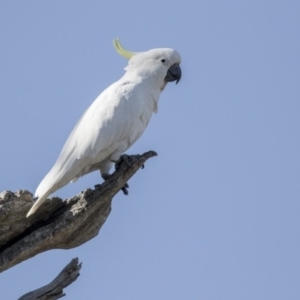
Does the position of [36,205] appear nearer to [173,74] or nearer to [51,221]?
[51,221]

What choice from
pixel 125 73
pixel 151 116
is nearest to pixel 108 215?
pixel 151 116

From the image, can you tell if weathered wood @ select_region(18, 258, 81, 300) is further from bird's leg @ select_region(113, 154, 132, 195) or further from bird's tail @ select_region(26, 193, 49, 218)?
bird's leg @ select_region(113, 154, 132, 195)

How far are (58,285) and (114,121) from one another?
58.4 inches

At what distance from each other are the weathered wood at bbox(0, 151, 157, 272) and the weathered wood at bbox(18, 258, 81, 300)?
9.8 inches

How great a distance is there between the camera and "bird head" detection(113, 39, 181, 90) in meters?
6.16

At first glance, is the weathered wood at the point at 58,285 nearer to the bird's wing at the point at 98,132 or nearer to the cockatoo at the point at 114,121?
the cockatoo at the point at 114,121

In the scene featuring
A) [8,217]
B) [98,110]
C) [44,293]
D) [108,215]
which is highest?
[98,110]

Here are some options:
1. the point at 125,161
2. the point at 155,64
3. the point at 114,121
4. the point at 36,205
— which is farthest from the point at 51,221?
the point at 155,64

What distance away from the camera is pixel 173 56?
20.9 feet

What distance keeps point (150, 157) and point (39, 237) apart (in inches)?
39.8

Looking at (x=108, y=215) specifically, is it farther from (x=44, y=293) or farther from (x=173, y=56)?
(x=173, y=56)

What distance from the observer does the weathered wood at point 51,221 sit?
4.64m

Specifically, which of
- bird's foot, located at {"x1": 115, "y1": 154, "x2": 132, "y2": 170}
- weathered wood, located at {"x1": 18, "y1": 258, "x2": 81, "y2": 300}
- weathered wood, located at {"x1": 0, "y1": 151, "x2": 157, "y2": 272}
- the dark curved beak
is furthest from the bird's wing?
weathered wood, located at {"x1": 18, "y1": 258, "x2": 81, "y2": 300}

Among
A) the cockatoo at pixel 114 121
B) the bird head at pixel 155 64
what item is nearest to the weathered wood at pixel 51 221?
the cockatoo at pixel 114 121
